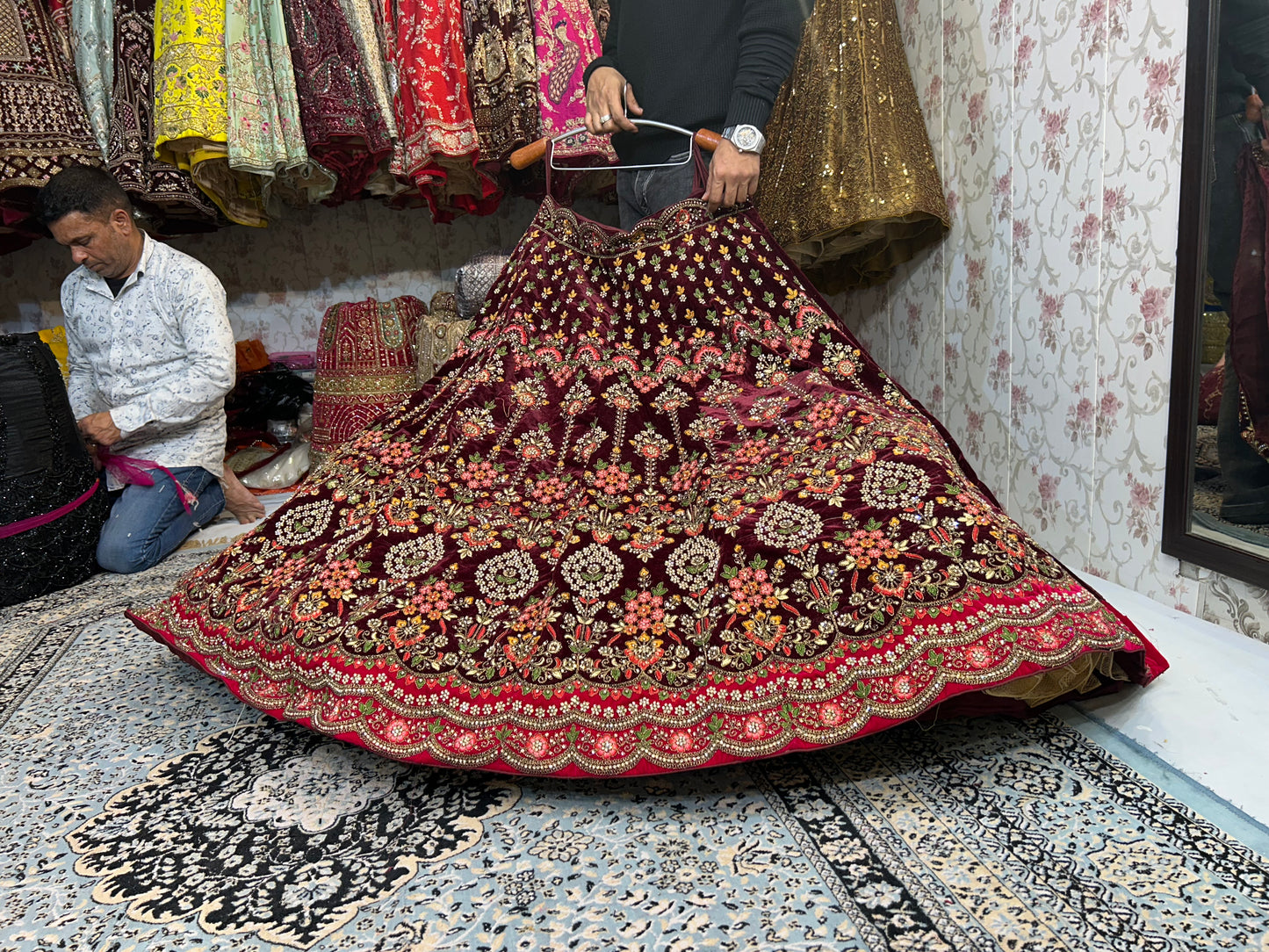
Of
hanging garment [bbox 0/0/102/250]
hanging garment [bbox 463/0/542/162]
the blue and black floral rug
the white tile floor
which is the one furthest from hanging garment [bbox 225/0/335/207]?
the white tile floor

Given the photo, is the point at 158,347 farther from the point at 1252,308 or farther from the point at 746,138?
the point at 1252,308

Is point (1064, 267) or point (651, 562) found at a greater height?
point (1064, 267)

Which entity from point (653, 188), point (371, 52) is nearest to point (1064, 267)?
point (653, 188)

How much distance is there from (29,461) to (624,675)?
74.7 inches

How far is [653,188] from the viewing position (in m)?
1.89

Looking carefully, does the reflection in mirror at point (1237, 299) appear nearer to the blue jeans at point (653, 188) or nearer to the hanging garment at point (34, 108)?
the blue jeans at point (653, 188)

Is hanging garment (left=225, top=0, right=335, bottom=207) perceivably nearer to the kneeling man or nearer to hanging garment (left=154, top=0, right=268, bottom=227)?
hanging garment (left=154, top=0, right=268, bottom=227)

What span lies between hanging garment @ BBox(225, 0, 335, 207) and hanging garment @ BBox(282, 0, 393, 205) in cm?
4

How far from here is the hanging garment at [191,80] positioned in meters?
2.35

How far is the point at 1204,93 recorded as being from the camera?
1366 millimetres

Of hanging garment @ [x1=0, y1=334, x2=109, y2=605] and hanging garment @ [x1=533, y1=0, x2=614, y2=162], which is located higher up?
hanging garment @ [x1=533, y1=0, x2=614, y2=162]

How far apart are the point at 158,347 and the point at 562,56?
4.82 feet

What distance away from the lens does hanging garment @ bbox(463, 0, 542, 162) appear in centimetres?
250

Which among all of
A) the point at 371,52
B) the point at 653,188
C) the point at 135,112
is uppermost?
the point at 371,52
